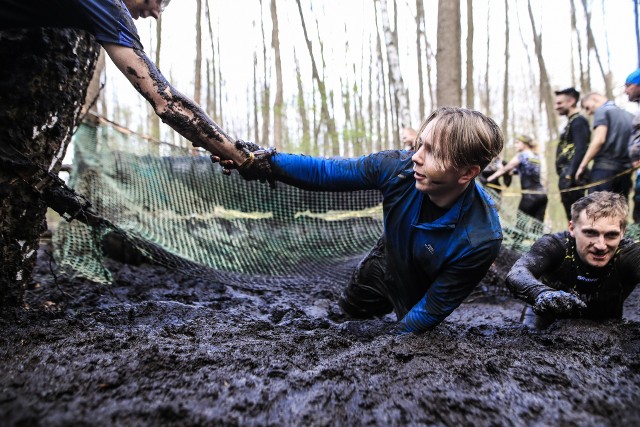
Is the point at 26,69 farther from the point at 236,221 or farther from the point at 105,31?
the point at 236,221

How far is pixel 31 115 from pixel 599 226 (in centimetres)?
284

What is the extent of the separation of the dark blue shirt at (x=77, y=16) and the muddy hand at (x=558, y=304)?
85.6 inches

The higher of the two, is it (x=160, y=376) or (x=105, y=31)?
(x=105, y=31)

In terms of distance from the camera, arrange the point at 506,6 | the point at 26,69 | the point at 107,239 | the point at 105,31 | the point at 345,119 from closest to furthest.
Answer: the point at 105,31, the point at 26,69, the point at 107,239, the point at 506,6, the point at 345,119

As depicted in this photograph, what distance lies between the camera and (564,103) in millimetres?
4977

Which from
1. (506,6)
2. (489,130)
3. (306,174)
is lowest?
(306,174)

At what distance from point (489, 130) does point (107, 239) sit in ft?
13.3

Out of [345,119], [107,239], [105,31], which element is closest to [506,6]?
[345,119]

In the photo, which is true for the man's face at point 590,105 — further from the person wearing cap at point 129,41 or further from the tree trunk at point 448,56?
the person wearing cap at point 129,41

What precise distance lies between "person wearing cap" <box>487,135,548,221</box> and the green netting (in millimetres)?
497

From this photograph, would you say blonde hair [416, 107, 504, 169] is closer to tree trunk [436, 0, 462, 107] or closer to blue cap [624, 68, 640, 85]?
blue cap [624, 68, 640, 85]

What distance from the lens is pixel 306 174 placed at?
6.88 feet

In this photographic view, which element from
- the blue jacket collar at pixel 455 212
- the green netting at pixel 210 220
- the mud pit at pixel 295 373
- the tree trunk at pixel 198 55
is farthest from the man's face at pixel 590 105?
the tree trunk at pixel 198 55

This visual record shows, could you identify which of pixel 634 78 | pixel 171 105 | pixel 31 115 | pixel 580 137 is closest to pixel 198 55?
pixel 580 137
